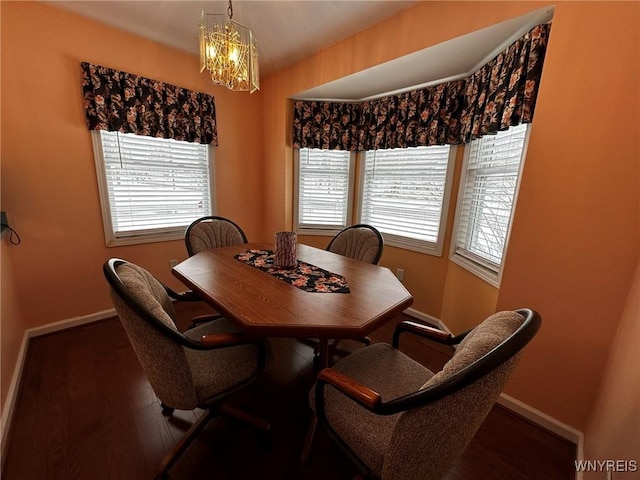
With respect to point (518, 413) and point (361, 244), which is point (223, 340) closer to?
point (361, 244)

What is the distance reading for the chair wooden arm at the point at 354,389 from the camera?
78cm

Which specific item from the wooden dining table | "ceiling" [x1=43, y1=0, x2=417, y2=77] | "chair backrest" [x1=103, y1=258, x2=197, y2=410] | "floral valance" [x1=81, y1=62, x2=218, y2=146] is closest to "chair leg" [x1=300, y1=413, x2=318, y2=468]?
the wooden dining table

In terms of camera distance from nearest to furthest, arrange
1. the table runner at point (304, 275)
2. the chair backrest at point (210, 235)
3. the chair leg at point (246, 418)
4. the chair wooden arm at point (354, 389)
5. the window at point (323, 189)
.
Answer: the chair wooden arm at point (354, 389) < the chair leg at point (246, 418) < the table runner at point (304, 275) < the chair backrest at point (210, 235) < the window at point (323, 189)

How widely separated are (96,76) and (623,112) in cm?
335

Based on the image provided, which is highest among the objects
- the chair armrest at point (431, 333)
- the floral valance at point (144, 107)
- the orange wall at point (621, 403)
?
the floral valance at point (144, 107)

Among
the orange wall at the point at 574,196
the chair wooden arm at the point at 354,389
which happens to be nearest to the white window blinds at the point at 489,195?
the orange wall at the point at 574,196

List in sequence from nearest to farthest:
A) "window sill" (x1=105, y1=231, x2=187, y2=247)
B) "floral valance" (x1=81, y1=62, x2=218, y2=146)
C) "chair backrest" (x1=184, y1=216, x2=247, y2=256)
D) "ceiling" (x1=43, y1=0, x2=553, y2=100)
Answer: "ceiling" (x1=43, y1=0, x2=553, y2=100) < "floral valance" (x1=81, y1=62, x2=218, y2=146) < "chair backrest" (x1=184, y1=216, x2=247, y2=256) < "window sill" (x1=105, y1=231, x2=187, y2=247)

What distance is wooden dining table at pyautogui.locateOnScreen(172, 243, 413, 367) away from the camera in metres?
1.01

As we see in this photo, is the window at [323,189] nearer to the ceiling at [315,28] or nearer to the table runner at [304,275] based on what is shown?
the ceiling at [315,28]

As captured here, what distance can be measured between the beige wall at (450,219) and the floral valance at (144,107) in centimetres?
11

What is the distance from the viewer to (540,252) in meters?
1.40

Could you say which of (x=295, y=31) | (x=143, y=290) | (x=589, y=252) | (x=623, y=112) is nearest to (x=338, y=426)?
(x=143, y=290)

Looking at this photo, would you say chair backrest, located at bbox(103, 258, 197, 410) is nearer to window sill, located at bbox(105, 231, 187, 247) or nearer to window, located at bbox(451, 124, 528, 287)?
window sill, located at bbox(105, 231, 187, 247)

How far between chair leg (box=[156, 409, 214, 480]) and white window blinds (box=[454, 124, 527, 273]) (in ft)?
6.66
